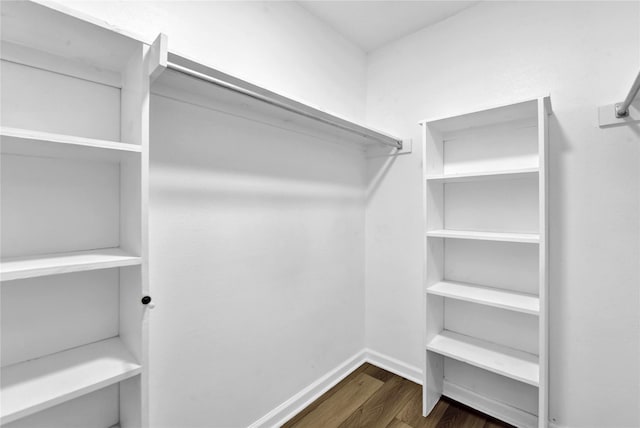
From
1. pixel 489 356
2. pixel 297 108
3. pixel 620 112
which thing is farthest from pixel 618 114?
pixel 297 108

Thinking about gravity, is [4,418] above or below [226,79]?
below

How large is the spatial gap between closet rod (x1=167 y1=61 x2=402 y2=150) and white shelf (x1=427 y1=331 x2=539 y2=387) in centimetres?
136

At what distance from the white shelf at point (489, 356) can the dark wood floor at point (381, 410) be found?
389 mm

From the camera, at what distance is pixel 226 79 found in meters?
1.08

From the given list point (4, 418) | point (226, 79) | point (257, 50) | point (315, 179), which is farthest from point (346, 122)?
point (4, 418)

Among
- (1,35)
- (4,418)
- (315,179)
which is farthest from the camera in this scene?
(315,179)

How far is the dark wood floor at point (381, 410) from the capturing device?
1.67m

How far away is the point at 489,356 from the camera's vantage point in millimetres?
1629

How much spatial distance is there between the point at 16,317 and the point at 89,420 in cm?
44

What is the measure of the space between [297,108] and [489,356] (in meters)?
1.73

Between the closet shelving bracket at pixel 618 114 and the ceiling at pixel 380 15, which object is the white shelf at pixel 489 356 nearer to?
the closet shelving bracket at pixel 618 114

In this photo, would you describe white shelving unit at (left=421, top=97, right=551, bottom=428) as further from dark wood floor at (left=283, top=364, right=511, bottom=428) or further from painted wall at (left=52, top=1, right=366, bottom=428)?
painted wall at (left=52, top=1, right=366, bottom=428)

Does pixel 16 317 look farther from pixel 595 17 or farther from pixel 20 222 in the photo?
pixel 595 17

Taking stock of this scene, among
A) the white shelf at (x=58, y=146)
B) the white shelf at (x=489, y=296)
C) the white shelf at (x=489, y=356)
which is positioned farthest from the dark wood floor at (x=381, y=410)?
the white shelf at (x=58, y=146)
